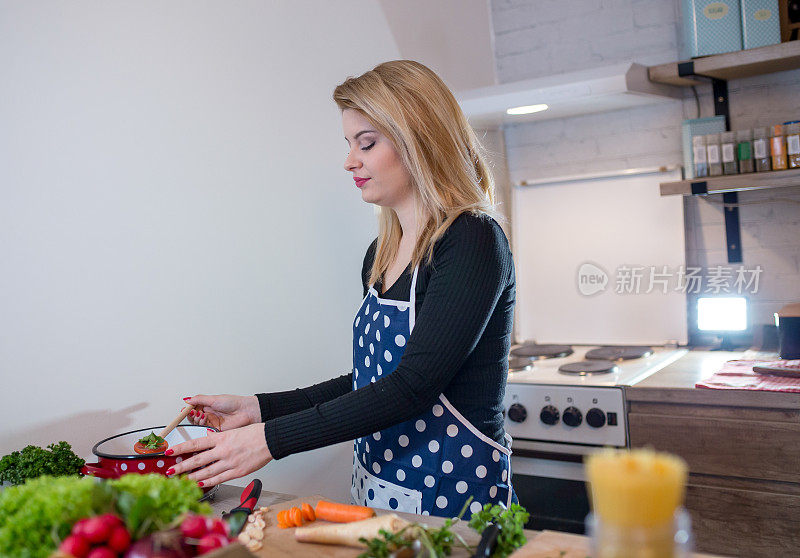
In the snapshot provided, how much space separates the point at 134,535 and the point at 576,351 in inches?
85.7

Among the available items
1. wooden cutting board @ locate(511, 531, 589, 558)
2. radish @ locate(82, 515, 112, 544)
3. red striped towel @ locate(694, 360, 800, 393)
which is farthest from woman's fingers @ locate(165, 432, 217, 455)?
red striped towel @ locate(694, 360, 800, 393)

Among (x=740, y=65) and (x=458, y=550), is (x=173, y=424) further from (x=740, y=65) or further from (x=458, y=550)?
(x=740, y=65)

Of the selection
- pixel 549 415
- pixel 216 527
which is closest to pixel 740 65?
pixel 549 415

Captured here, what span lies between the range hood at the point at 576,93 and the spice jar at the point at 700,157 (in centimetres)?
21

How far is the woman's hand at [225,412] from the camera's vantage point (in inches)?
52.9

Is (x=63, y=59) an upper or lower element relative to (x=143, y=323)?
upper

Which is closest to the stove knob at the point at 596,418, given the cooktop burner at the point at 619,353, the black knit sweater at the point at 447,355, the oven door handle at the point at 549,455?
the oven door handle at the point at 549,455

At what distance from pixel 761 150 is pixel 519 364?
1014mm

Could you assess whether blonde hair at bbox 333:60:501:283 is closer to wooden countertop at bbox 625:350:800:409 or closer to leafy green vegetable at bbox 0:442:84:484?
leafy green vegetable at bbox 0:442:84:484

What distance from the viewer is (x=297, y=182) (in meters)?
1.94

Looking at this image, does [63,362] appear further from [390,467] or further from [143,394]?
[390,467]

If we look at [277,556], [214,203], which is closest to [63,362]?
[214,203]

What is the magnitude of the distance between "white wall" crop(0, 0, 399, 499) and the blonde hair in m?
0.44

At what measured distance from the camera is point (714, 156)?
2355 mm
